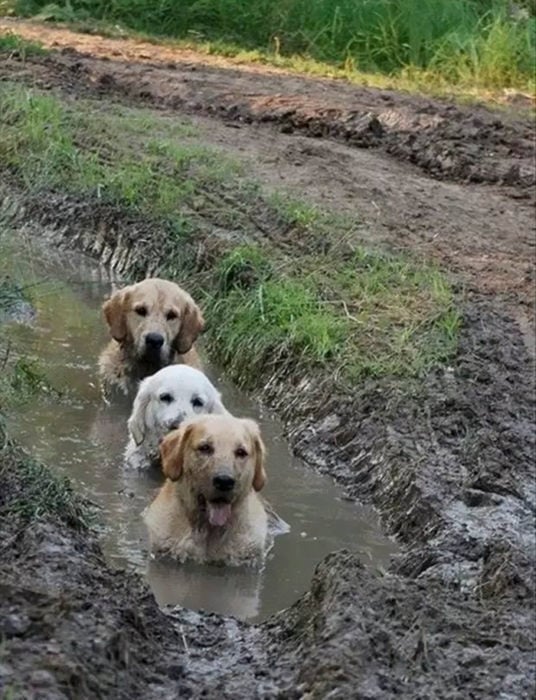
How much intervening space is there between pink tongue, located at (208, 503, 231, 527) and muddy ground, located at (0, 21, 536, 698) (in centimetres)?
80

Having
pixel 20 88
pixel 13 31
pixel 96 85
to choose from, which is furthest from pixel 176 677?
pixel 13 31

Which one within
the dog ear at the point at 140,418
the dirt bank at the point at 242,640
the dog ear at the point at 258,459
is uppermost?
the dirt bank at the point at 242,640

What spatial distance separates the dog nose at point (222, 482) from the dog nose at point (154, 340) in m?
2.58

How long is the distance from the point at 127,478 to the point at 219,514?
133 centimetres

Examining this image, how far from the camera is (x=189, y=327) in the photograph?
1085 centimetres

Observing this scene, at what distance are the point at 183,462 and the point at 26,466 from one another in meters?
0.87

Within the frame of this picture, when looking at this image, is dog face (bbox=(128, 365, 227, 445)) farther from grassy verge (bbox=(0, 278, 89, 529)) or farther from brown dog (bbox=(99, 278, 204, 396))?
brown dog (bbox=(99, 278, 204, 396))

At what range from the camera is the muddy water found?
808 centimetres

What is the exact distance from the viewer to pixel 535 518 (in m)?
8.54

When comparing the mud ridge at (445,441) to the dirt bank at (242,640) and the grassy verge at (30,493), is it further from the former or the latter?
the grassy verge at (30,493)

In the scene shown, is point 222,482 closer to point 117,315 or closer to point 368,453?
point 368,453

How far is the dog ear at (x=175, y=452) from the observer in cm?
844

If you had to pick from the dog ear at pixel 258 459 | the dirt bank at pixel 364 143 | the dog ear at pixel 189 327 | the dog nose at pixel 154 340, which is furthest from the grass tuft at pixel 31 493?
the dirt bank at pixel 364 143

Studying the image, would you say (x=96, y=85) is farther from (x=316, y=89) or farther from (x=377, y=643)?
(x=377, y=643)
